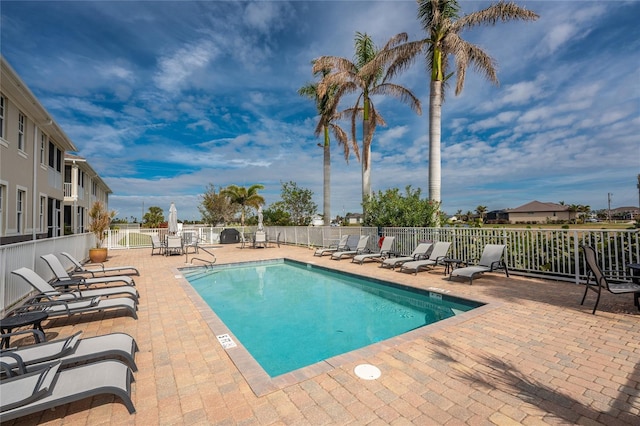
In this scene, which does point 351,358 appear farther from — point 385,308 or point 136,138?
point 136,138

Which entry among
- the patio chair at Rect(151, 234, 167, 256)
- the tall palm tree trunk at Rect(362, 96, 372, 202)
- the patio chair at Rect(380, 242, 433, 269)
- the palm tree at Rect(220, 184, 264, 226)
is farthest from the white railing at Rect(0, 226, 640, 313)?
the palm tree at Rect(220, 184, 264, 226)

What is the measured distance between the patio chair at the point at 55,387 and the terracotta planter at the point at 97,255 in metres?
11.9

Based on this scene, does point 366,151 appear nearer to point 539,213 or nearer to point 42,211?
point 42,211

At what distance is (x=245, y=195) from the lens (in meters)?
32.8

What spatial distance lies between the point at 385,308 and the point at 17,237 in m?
13.2

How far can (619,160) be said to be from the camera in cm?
2380

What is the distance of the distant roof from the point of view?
71125 millimetres

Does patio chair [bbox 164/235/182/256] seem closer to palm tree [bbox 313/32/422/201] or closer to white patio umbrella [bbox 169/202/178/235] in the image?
white patio umbrella [bbox 169/202/178/235]

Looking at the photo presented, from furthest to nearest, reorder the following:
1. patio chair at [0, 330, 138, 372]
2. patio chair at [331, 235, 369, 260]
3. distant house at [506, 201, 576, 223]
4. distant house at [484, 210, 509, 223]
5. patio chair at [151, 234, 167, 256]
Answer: distant house at [484, 210, 509, 223] → distant house at [506, 201, 576, 223] → patio chair at [151, 234, 167, 256] → patio chair at [331, 235, 369, 260] → patio chair at [0, 330, 138, 372]

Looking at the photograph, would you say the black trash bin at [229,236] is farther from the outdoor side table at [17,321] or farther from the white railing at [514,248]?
the outdoor side table at [17,321]

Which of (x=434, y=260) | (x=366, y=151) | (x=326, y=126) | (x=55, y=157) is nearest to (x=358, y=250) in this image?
(x=434, y=260)

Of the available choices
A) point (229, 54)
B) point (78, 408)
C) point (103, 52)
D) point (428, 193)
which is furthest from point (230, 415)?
point (229, 54)

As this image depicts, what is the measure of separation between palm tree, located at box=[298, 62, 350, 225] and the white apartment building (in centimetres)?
1367

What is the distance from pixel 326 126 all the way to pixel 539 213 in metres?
74.7
